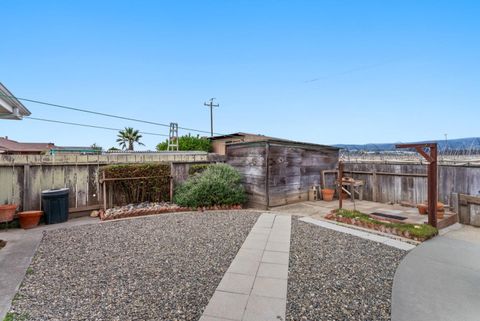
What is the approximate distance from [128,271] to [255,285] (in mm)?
1724

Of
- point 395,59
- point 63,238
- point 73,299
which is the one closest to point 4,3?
point 63,238

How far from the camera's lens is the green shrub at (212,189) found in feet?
A: 23.1

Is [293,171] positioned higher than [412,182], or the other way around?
[293,171]

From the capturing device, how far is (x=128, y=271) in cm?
307

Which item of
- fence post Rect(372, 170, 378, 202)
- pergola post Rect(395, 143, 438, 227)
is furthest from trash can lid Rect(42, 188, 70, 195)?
fence post Rect(372, 170, 378, 202)

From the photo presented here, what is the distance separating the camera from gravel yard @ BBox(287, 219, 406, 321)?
2299 mm

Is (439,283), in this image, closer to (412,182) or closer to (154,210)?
(412,182)

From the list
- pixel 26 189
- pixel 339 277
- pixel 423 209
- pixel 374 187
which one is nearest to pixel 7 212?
pixel 26 189

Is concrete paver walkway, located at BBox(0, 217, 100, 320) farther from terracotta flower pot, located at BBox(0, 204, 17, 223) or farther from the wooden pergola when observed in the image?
the wooden pergola

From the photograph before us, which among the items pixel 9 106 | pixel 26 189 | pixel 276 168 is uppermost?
pixel 9 106

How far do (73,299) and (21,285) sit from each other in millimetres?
835

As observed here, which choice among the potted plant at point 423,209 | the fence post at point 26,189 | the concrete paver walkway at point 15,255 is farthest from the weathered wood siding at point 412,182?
the fence post at point 26,189

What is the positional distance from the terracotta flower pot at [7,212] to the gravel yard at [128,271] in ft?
4.36

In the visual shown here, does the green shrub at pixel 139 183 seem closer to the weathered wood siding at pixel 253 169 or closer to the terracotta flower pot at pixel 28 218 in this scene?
the terracotta flower pot at pixel 28 218
